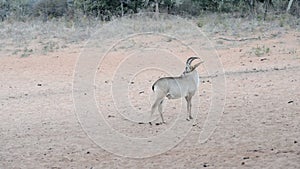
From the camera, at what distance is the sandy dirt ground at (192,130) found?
6645mm

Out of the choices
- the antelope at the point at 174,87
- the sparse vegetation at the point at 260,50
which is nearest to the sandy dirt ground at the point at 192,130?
the sparse vegetation at the point at 260,50

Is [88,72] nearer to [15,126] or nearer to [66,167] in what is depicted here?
[15,126]

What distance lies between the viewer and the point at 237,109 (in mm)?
9633

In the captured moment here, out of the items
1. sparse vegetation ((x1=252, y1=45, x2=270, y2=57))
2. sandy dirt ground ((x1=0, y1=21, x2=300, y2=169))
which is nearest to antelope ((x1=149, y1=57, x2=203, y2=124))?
sandy dirt ground ((x1=0, y1=21, x2=300, y2=169))

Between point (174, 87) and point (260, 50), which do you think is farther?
point (260, 50)

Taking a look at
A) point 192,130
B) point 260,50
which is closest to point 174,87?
point 192,130

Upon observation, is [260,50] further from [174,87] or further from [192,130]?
[192,130]

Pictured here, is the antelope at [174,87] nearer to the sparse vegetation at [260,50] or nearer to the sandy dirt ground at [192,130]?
the sandy dirt ground at [192,130]

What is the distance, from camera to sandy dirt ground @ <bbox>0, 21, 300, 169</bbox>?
664 cm

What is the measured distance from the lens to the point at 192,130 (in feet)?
27.1

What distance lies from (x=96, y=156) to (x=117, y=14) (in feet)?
71.2

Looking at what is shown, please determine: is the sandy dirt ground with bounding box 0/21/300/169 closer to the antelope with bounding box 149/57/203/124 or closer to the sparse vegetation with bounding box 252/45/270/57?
the sparse vegetation with bounding box 252/45/270/57

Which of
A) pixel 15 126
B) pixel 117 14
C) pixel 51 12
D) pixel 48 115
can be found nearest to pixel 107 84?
pixel 48 115

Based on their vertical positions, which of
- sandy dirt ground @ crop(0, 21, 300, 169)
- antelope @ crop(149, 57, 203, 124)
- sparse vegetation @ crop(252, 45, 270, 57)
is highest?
antelope @ crop(149, 57, 203, 124)
